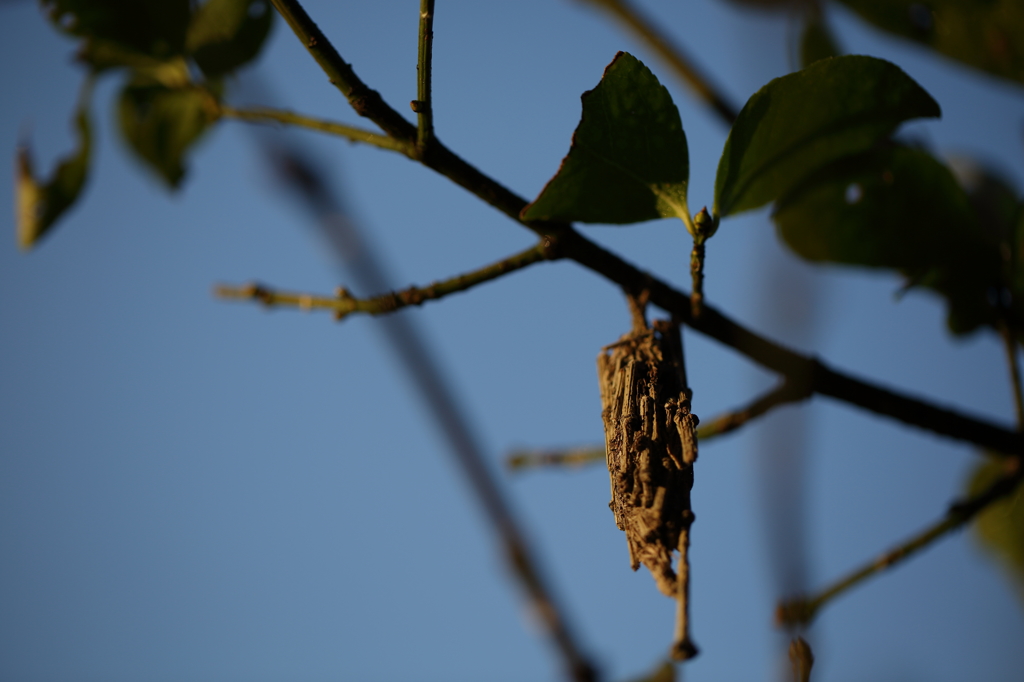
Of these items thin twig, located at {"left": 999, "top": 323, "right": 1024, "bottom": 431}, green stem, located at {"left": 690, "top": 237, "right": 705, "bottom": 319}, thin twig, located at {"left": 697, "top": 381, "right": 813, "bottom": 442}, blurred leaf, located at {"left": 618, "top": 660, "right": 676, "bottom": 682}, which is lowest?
blurred leaf, located at {"left": 618, "top": 660, "right": 676, "bottom": 682}

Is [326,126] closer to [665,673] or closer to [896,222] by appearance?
[896,222]

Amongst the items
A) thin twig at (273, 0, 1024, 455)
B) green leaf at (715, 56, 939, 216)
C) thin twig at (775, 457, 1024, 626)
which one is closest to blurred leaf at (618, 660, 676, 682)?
thin twig at (775, 457, 1024, 626)

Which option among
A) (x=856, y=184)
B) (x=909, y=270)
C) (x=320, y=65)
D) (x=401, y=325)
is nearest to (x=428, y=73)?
(x=320, y=65)

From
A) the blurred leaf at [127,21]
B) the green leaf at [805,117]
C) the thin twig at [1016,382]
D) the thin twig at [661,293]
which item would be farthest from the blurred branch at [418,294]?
the thin twig at [1016,382]

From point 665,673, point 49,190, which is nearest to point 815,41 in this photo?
point 665,673

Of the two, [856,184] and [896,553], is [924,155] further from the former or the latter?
A: [896,553]

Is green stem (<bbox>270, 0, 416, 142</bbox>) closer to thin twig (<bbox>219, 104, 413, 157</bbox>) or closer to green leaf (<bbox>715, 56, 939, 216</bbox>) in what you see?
thin twig (<bbox>219, 104, 413, 157</bbox>)

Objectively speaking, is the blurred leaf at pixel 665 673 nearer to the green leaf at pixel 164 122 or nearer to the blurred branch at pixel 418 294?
the blurred branch at pixel 418 294
